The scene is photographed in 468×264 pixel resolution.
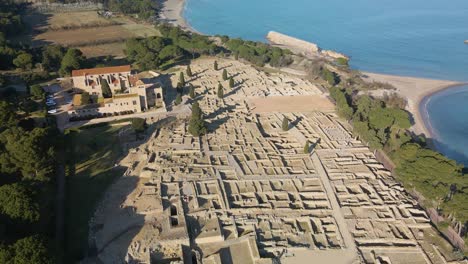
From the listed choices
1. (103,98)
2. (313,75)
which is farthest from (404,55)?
(103,98)

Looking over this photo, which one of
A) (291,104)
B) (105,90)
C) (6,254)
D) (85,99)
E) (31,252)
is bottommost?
(31,252)

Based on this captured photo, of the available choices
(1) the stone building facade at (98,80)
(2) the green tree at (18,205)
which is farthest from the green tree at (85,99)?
(2) the green tree at (18,205)

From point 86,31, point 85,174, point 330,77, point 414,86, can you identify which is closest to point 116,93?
point 85,174

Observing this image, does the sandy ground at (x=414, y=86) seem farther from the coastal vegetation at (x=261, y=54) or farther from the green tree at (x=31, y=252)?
the green tree at (x=31, y=252)

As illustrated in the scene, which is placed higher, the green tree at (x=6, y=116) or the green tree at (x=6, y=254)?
the green tree at (x=6, y=116)

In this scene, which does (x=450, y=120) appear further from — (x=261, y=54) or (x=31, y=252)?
(x=31, y=252)
